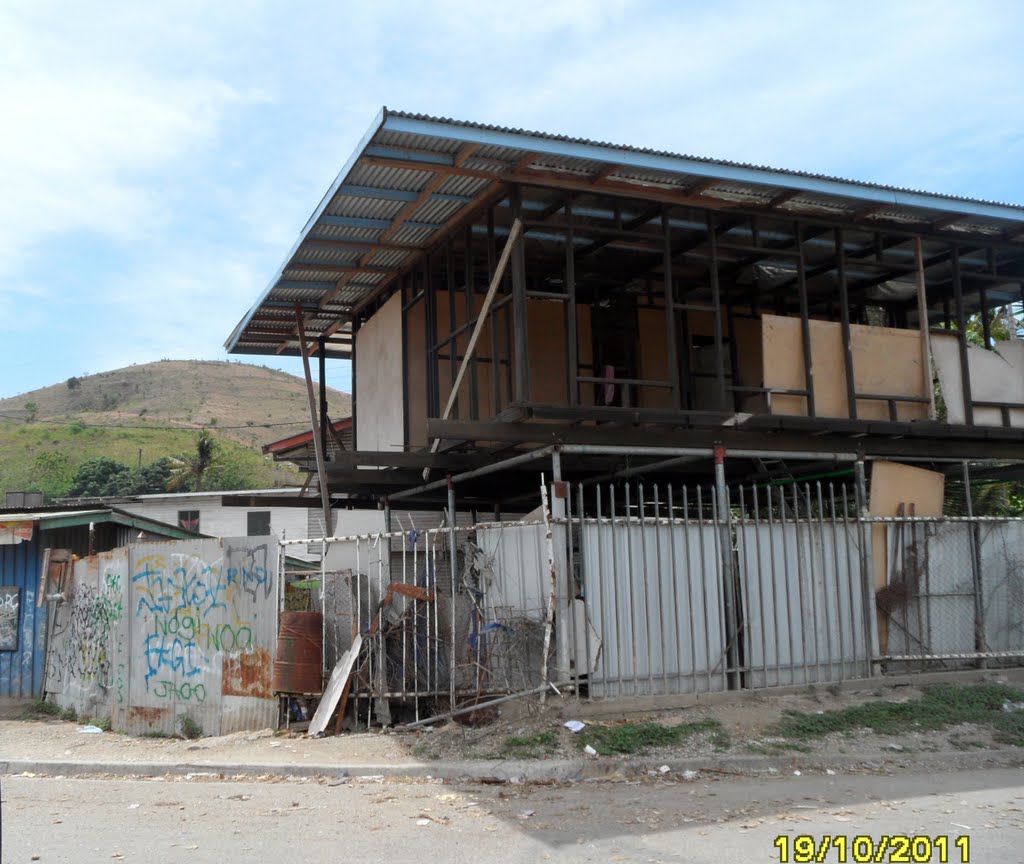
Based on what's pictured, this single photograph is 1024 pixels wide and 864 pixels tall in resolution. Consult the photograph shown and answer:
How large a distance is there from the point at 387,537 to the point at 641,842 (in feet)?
16.7

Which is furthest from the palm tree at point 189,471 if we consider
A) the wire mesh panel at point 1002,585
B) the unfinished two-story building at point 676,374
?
the wire mesh panel at point 1002,585

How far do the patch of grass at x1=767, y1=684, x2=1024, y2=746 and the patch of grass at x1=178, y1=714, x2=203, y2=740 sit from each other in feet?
21.7

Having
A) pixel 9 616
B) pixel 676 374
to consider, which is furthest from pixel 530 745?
pixel 9 616

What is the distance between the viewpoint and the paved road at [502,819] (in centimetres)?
673

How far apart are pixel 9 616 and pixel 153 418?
72.6m

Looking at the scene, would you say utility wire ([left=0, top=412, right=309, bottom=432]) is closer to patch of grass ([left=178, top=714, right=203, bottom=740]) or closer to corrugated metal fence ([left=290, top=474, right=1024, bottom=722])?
patch of grass ([left=178, top=714, right=203, bottom=740])

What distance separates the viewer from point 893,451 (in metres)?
13.5

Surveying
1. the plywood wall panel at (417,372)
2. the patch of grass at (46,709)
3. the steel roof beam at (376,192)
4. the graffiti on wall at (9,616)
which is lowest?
the patch of grass at (46,709)

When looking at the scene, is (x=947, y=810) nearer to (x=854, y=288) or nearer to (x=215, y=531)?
(x=854, y=288)

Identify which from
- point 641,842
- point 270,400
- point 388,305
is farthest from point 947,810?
point 270,400

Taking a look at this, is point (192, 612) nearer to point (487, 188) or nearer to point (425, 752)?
point (425, 752)
